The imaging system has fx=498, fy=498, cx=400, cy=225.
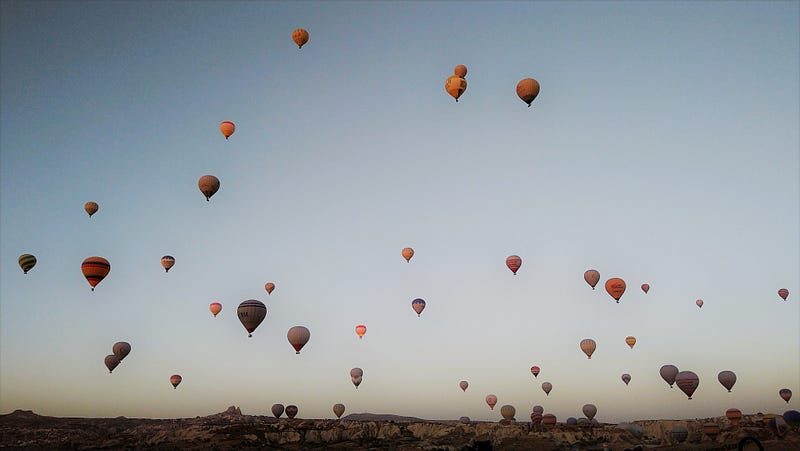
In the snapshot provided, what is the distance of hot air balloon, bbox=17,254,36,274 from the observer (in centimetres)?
3825

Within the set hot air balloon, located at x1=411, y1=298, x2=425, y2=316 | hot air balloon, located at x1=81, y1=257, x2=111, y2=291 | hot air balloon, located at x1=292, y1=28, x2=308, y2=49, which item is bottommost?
hot air balloon, located at x1=81, y1=257, x2=111, y2=291

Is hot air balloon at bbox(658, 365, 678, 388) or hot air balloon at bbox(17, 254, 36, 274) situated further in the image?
hot air balloon at bbox(658, 365, 678, 388)

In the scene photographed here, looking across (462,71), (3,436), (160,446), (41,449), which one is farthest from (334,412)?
(3,436)

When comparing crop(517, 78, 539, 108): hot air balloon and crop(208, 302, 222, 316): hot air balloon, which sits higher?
crop(517, 78, 539, 108): hot air balloon

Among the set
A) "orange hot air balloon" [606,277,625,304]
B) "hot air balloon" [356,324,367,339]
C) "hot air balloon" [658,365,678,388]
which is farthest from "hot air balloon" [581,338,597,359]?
"hot air balloon" [356,324,367,339]

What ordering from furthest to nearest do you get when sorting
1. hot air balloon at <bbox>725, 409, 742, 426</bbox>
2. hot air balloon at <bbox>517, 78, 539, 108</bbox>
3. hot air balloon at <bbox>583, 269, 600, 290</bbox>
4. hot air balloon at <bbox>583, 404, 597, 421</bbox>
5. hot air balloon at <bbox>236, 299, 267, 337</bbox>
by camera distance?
1. hot air balloon at <bbox>583, 404, 597, 421</bbox>
2. hot air balloon at <bbox>725, 409, 742, 426</bbox>
3. hot air balloon at <bbox>583, 269, 600, 290</bbox>
4. hot air balloon at <bbox>236, 299, 267, 337</bbox>
5. hot air balloon at <bbox>517, 78, 539, 108</bbox>

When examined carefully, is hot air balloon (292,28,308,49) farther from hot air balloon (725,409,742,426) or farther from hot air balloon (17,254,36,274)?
hot air balloon (725,409,742,426)

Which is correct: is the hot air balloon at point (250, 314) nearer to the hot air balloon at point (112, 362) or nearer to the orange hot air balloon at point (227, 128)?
the orange hot air balloon at point (227, 128)

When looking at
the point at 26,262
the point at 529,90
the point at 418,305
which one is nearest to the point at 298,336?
the point at 418,305

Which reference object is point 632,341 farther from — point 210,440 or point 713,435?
point 210,440

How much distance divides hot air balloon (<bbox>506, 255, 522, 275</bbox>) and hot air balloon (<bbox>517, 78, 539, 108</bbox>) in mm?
15435

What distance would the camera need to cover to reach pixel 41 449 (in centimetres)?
7306

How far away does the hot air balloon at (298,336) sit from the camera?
3825 centimetres

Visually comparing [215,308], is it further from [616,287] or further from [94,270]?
[616,287]
